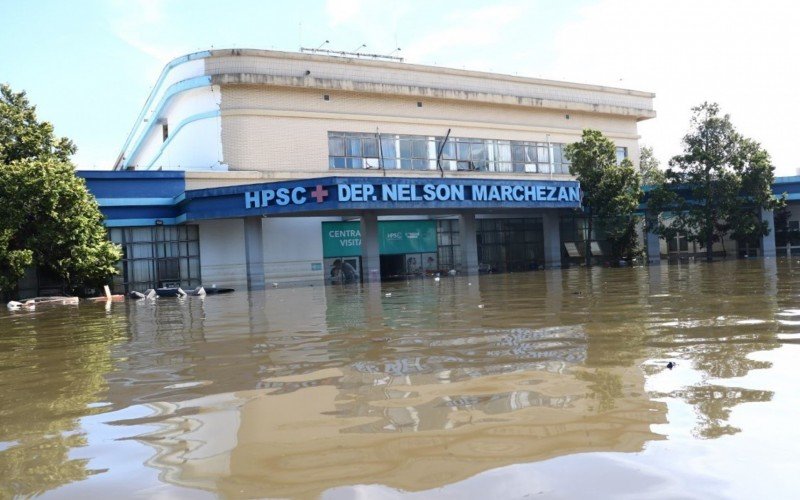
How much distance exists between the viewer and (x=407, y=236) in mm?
32844

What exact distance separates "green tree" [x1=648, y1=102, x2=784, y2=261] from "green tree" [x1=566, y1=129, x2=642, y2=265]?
127 inches

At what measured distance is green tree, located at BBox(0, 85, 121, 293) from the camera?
72.1ft

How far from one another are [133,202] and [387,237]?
11.8 m

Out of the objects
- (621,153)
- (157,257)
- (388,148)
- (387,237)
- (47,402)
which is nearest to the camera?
(47,402)

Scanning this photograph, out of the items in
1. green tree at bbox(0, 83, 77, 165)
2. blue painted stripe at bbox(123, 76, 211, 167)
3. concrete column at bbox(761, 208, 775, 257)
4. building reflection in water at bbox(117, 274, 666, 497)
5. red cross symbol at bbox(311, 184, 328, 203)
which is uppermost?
blue painted stripe at bbox(123, 76, 211, 167)

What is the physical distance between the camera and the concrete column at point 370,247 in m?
28.5

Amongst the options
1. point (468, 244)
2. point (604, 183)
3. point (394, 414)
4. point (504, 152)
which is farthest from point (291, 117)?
point (394, 414)

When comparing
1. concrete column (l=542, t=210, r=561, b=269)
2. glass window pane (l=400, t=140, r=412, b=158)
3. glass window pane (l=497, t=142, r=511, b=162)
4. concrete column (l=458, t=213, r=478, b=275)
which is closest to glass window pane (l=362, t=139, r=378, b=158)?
glass window pane (l=400, t=140, r=412, b=158)

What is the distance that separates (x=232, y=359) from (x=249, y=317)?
18.0 ft

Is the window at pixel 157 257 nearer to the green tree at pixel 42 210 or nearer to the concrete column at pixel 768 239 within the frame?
the green tree at pixel 42 210

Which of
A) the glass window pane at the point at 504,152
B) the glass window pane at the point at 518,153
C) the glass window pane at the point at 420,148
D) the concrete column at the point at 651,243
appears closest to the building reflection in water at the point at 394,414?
the glass window pane at the point at 420,148

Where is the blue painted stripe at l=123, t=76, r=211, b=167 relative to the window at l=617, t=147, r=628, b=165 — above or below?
above

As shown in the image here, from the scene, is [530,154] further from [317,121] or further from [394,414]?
[394,414]

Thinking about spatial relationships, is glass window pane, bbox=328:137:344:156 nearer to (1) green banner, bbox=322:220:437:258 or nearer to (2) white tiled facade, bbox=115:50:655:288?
(2) white tiled facade, bbox=115:50:655:288
